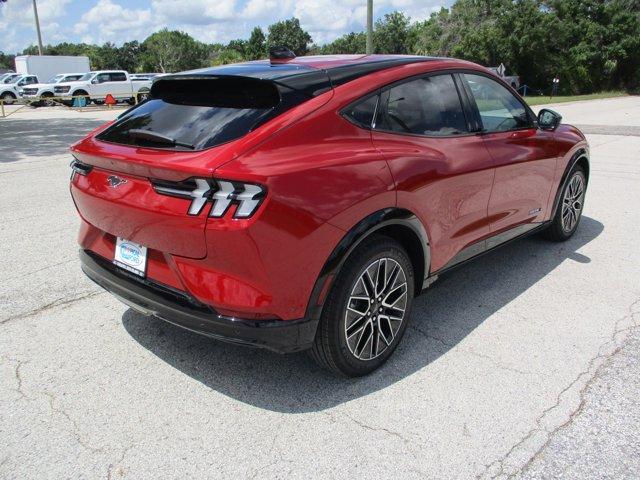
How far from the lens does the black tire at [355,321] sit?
282cm

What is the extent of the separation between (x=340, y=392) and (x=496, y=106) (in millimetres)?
2600

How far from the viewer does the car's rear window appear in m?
2.68

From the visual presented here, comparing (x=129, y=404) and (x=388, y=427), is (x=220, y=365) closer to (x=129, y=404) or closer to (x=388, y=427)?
(x=129, y=404)

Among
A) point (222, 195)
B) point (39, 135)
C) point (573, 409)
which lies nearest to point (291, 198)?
point (222, 195)

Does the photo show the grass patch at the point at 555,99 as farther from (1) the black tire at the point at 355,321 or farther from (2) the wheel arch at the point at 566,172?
(1) the black tire at the point at 355,321

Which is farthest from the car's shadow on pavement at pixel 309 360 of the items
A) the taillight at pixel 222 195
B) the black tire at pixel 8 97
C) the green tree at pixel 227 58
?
the green tree at pixel 227 58

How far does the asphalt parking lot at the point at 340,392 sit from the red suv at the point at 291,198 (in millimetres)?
383

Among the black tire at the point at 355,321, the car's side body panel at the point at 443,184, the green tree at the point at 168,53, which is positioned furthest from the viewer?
the green tree at the point at 168,53

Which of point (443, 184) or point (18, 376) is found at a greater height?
point (443, 184)

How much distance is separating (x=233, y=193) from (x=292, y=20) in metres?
104

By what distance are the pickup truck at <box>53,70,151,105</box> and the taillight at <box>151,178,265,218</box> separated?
97.5 feet

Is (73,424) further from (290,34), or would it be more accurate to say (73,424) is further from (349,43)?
(290,34)

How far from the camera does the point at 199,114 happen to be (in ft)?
9.39

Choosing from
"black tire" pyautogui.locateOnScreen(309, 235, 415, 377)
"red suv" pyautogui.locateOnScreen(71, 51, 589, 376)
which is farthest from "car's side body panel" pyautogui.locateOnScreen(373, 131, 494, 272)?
"black tire" pyautogui.locateOnScreen(309, 235, 415, 377)
